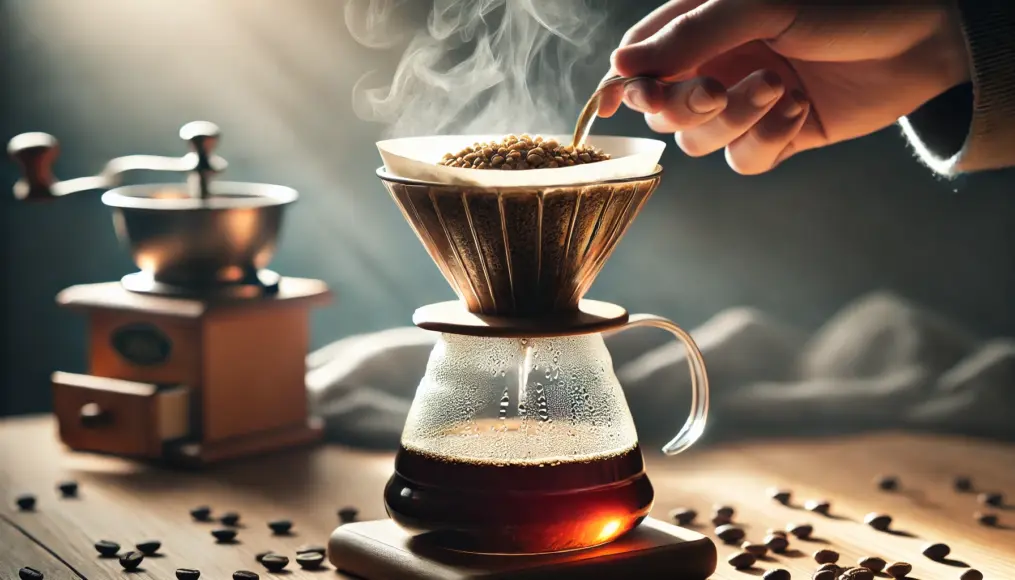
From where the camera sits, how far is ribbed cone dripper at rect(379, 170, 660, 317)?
1141mm

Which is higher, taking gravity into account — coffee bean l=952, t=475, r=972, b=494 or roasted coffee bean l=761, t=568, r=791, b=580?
roasted coffee bean l=761, t=568, r=791, b=580

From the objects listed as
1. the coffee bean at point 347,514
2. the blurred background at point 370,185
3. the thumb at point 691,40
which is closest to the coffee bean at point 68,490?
the coffee bean at point 347,514

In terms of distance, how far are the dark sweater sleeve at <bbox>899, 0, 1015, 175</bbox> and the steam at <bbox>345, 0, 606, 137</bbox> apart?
662 millimetres

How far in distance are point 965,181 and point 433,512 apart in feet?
6.20

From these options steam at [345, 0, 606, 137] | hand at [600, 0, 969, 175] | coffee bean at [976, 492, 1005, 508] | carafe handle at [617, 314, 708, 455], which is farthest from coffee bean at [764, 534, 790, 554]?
steam at [345, 0, 606, 137]

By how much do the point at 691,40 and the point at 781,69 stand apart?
1.37ft

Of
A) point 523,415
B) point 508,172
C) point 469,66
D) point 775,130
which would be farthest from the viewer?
point 469,66

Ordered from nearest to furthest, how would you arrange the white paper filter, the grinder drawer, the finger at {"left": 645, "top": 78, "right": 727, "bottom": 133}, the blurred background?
1. the white paper filter
2. the finger at {"left": 645, "top": 78, "right": 727, "bottom": 133}
3. the grinder drawer
4. the blurred background

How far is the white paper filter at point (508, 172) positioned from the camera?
1.12 meters

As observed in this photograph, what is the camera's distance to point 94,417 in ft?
6.15

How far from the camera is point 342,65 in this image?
107 inches

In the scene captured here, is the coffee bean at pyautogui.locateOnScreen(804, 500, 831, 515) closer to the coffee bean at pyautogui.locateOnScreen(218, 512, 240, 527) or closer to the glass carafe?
the glass carafe

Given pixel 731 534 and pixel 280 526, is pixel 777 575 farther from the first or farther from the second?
pixel 280 526

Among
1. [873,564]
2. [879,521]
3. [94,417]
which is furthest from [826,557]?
[94,417]
